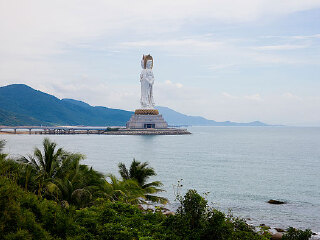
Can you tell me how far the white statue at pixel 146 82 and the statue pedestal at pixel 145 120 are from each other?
178 centimetres

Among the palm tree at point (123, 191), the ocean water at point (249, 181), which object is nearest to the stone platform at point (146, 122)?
the ocean water at point (249, 181)

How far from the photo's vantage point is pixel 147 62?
4523 inches

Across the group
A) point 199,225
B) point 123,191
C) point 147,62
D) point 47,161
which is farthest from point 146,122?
point 199,225

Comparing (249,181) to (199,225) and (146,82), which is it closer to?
A: (199,225)

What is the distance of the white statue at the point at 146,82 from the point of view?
115m

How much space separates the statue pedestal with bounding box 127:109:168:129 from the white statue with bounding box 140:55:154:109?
1780mm

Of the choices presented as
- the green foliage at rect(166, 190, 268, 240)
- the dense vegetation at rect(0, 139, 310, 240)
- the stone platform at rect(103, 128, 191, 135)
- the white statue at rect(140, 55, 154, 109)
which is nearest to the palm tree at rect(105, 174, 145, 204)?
the dense vegetation at rect(0, 139, 310, 240)

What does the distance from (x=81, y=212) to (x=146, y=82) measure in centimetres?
10216

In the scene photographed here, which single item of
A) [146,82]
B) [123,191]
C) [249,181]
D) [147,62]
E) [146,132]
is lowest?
[249,181]

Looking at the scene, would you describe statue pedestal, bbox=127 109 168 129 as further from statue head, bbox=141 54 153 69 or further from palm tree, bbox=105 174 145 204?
palm tree, bbox=105 174 145 204

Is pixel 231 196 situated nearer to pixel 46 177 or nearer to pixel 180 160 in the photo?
pixel 46 177

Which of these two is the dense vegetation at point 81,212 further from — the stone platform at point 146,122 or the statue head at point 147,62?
the statue head at point 147,62

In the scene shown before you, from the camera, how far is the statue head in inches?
4525

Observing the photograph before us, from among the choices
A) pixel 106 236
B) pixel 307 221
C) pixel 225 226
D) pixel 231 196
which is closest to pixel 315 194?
pixel 231 196
